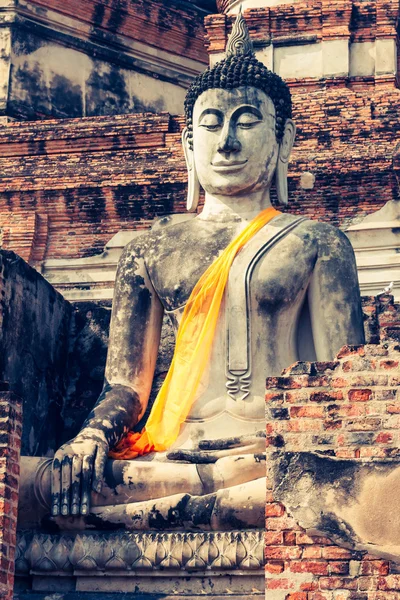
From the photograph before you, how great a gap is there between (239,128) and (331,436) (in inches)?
136

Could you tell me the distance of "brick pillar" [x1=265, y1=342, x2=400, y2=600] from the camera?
8.04 meters

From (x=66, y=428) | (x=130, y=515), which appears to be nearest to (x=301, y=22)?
(x=66, y=428)

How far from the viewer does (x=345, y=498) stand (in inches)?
319

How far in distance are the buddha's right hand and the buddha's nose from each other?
2.05 meters

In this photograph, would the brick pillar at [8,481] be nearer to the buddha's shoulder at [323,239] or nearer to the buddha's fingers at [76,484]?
the buddha's fingers at [76,484]

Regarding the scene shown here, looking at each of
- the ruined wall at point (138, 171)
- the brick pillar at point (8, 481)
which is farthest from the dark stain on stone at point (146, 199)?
the brick pillar at point (8, 481)

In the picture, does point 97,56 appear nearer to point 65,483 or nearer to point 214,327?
point 214,327

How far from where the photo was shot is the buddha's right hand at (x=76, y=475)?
9.94m

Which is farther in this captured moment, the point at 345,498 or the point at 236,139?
the point at 236,139

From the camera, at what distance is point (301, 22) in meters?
17.8

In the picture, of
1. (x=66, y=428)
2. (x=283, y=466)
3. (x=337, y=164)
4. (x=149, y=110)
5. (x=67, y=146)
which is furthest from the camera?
(x=149, y=110)

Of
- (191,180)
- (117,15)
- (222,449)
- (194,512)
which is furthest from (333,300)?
(117,15)

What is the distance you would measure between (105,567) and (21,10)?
10288 millimetres

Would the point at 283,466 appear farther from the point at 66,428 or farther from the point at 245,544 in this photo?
the point at 66,428
